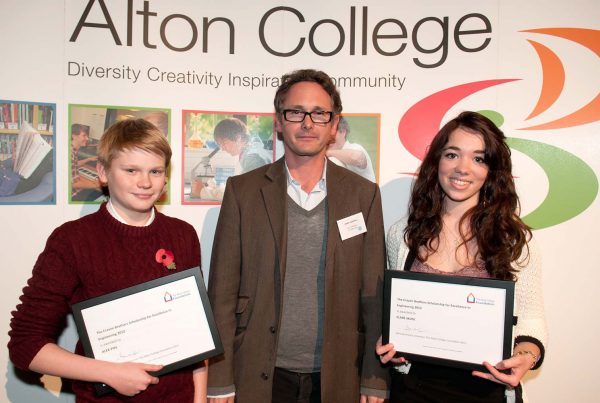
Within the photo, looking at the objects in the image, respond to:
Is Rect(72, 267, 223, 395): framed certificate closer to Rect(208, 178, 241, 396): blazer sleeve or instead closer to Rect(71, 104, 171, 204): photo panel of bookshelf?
Rect(208, 178, 241, 396): blazer sleeve

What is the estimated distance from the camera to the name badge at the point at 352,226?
8.54 ft

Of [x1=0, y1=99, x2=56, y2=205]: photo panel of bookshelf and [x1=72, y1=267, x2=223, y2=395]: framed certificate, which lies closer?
[x1=72, y1=267, x2=223, y2=395]: framed certificate

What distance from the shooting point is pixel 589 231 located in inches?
140

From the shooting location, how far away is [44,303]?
1.97 metres

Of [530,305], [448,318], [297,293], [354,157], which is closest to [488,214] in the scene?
[530,305]

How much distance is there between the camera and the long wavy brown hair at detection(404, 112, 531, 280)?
238 cm

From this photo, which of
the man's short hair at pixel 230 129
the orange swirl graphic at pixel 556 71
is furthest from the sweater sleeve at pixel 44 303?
the orange swirl graphic at pixel 556 71

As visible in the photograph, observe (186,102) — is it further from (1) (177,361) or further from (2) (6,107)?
(1) (177,361)

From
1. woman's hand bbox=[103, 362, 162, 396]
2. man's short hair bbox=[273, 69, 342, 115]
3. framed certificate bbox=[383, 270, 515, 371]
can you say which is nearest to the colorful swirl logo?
man's short hair bbox=[273, 69, 342, 115]

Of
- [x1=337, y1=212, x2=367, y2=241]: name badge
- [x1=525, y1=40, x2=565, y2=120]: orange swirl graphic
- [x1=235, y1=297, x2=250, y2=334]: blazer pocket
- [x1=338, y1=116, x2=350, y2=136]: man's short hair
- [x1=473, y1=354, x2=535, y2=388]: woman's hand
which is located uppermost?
[x1=525, y1=40, x2=565, y2=120]: orange swirl graphic

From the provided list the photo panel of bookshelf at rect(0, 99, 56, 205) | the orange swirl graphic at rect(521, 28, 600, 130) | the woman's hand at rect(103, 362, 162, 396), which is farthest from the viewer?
the orange swirl graphic at rect(521, 28, 600, 130)

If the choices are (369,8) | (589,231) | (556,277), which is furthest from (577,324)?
(369,8)

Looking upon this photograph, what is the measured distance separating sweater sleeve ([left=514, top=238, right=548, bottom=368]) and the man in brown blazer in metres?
0.75

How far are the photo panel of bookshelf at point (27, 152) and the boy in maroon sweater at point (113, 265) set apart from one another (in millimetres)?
1471
